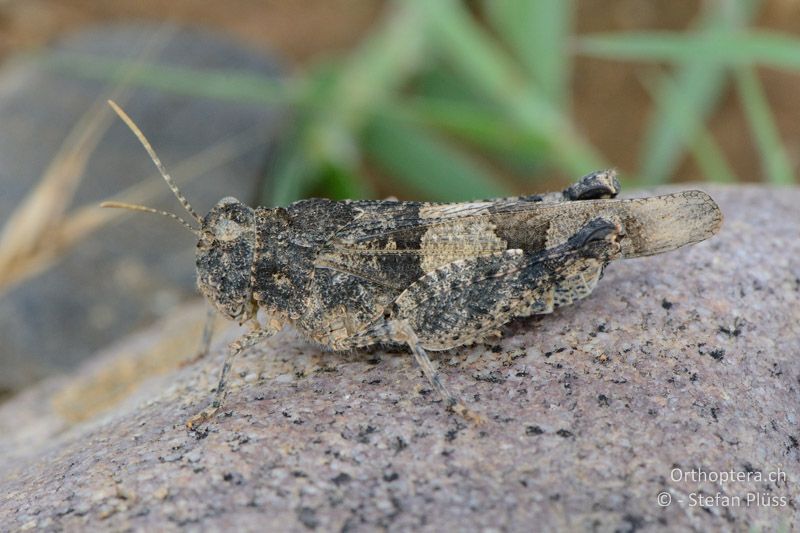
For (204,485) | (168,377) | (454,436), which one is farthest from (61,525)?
(168,377)

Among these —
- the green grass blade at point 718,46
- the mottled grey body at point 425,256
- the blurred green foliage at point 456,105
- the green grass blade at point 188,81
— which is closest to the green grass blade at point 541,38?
the blurred green foliage at point 456,105

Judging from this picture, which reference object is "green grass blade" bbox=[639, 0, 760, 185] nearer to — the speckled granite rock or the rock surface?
the speckled granite rock

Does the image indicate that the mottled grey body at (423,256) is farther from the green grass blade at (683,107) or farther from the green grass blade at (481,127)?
the green grass blade at (683,107)

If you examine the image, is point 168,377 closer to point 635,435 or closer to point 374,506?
point 374,506

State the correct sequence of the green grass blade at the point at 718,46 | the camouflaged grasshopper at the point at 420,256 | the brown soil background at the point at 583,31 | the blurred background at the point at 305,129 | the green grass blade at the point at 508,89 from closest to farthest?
the camouflaged grasshopper at the point at 420,256 → the green grass blade at the point at 718,46 → the blurred background at the point at 305,129 → the green grass blade at the point at 508,89 → the brown soil background at the point at 583,31

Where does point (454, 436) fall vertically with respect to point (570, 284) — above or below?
below

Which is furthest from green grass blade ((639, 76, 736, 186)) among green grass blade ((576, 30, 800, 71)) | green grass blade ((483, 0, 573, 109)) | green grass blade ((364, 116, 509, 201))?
green grass blade ((364, 116, 509, 201))

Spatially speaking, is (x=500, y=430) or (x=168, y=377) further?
(x=168, y=377)
